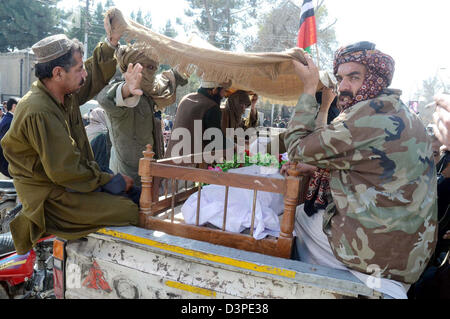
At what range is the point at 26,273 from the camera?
277cm

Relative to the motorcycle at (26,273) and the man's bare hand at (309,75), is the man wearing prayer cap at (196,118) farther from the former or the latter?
the man's bare hand at (309,75)

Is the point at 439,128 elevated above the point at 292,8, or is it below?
below

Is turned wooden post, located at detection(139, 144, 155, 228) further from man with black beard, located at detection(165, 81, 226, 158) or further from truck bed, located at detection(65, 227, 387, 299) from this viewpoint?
man with black beard, located at detection(165, 81, 226, 158)

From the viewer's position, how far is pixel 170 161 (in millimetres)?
2502

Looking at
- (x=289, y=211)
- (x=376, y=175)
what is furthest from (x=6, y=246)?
(x=376, y=175)

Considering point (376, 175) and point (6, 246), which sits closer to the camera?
point (376, 175)

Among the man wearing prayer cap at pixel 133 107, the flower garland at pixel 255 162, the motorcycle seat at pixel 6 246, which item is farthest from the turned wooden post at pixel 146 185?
the motorcycle seat at pixel 6 246

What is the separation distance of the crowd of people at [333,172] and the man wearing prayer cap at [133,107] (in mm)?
190

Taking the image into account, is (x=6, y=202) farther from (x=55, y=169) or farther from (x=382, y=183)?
(x=382, y=183)

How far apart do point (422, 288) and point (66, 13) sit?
132ft

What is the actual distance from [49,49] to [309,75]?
180 cm

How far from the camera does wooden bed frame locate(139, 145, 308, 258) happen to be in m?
1.88
